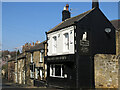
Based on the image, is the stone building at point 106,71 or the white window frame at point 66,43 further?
the white window frame at point 66,43

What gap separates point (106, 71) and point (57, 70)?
242 inches

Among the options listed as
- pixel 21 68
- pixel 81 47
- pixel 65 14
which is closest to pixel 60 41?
pixel 81 47

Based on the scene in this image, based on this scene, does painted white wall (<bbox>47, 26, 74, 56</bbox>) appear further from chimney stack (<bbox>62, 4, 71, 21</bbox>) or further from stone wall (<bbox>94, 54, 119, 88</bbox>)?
chimney stack (<bbox>62, 4, 71, 21</bbox>)

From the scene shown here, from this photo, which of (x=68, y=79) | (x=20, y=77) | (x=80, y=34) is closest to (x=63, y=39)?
(x=80, y=34)

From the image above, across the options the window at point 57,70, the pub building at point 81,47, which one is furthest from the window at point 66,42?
the window at point 57,70

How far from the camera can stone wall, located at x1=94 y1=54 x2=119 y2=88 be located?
17234mm

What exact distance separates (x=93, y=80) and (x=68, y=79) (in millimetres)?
2544

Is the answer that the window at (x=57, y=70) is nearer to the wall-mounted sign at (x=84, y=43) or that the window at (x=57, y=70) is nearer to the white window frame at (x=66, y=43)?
the white window frame at (x=66, y=43)

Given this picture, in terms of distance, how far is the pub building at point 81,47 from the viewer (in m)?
18.1

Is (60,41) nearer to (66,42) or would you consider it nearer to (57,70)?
(66,42)

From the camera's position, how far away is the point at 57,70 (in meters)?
21.4

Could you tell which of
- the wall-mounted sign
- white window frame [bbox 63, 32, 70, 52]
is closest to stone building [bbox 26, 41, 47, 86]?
white window frame [bbox 63, 32, 70, 52]

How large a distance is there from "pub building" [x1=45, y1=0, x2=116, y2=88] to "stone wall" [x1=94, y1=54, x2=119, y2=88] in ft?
2.79

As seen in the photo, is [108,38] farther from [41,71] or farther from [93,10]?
[41,71]
